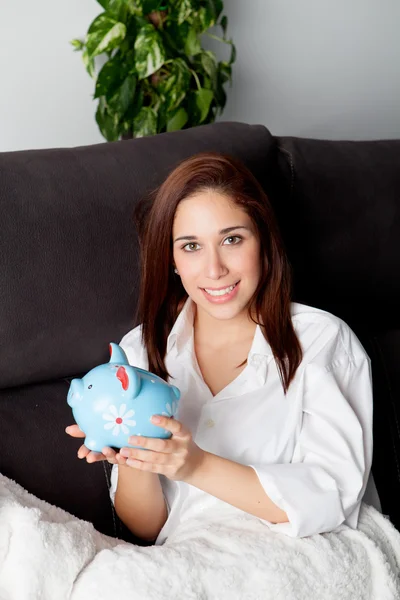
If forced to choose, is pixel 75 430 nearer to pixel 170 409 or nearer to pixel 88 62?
pixel 170 409

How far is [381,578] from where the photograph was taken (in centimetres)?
137

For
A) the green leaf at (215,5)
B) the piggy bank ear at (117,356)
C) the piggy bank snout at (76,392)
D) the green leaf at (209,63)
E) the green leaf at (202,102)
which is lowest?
the piggy bank snout at (76,392)

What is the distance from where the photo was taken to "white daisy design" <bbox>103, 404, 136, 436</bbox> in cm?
121

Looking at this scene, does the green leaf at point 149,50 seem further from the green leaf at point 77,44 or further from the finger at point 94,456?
A: the finger at point 94,456

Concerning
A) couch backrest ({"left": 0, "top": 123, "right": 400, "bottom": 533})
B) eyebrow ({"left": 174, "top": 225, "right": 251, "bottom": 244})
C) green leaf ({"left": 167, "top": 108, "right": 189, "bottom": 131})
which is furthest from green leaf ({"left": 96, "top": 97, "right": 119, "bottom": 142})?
eyebrow ({"left": 174, "top": 225, "right": 251, "bottom": 244})

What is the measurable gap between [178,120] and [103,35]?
32 centimetres

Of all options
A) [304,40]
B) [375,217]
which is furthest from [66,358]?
[304,40]

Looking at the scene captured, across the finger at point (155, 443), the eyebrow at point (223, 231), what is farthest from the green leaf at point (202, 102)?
the finger at point (155, 443)

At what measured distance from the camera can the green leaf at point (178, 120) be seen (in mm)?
2367

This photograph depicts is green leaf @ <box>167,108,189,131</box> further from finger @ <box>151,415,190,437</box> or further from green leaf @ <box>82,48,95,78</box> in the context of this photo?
finger @ <box>151,415,190,437</box>

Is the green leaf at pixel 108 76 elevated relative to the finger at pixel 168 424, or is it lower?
elevated

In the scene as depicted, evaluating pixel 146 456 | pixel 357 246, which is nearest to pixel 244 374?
pixel 146 456

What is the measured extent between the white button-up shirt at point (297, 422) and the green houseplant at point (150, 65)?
0.94 metres

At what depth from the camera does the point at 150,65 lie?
7.41 feet
